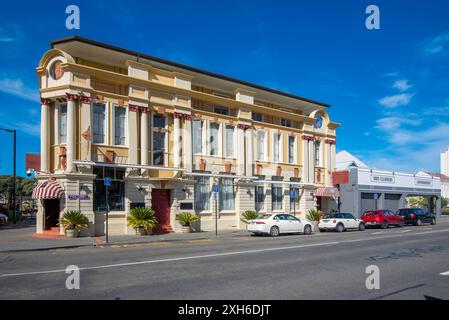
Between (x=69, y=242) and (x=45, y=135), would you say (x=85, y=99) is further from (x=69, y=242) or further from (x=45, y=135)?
(x=69, y=242)

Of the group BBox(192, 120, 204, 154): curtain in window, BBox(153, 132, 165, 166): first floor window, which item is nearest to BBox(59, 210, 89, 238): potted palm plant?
BBox(153, 132, 165, 166): first floor window

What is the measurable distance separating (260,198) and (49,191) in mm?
16140

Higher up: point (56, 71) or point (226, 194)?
point (56, 71)


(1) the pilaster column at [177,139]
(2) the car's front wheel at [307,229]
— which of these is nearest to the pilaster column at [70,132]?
(1) the pilaster column at [177,139]

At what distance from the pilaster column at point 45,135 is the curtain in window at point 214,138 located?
35.6 ft

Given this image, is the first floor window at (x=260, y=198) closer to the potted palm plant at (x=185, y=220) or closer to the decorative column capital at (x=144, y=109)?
the potted palm plant at (x=185, y=220)

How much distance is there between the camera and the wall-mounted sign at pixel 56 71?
23547mm

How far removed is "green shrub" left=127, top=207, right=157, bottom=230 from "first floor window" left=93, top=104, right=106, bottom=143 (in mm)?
4485

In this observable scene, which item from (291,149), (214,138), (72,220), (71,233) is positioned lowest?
(71,233)

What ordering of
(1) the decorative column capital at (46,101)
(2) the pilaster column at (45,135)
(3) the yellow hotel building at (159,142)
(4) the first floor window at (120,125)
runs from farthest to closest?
(4) the first floor window at (120,125)
(1) the decorative column capital at (46,101)
(2) the pilaster column at (45,135)
(3) the yellow hotel building at (159,142)

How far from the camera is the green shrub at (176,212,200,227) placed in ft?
87.5

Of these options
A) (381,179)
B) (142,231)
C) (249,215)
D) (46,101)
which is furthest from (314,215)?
(46,101)

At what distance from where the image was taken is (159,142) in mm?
27078
